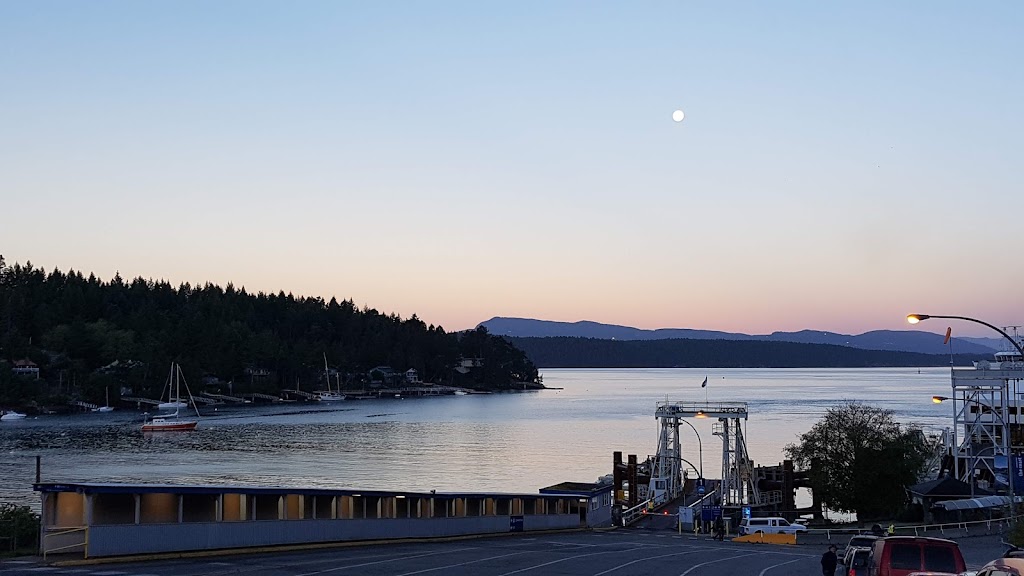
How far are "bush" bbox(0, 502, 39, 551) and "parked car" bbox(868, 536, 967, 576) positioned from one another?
2486cm

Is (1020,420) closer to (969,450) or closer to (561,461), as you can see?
(969,450)

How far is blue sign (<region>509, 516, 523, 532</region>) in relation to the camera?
5181cm

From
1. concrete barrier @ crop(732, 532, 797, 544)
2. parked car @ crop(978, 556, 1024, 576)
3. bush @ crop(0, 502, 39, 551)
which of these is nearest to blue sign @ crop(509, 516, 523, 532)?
concrete barrier @ crop(732, 532, 797, 544)

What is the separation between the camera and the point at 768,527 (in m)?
54.8

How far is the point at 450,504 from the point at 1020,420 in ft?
163

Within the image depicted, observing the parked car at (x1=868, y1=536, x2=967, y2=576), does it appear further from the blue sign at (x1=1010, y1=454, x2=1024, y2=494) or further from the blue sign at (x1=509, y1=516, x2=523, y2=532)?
the blue sign at (x1=1010, y1=454, x2=1024, y2=494)

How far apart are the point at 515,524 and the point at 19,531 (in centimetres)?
2553

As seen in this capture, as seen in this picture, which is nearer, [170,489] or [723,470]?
[170,489]

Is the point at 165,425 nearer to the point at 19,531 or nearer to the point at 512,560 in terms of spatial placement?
the point at 19,531

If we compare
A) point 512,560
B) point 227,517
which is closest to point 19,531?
point 227,517

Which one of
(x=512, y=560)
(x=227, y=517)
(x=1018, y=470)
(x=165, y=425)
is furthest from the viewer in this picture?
(x=165, y=425)

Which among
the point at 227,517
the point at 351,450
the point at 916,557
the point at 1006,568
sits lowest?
the point at 351,450

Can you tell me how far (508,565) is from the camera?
103ft

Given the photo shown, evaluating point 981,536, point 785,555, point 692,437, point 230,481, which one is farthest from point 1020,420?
point 692,437
